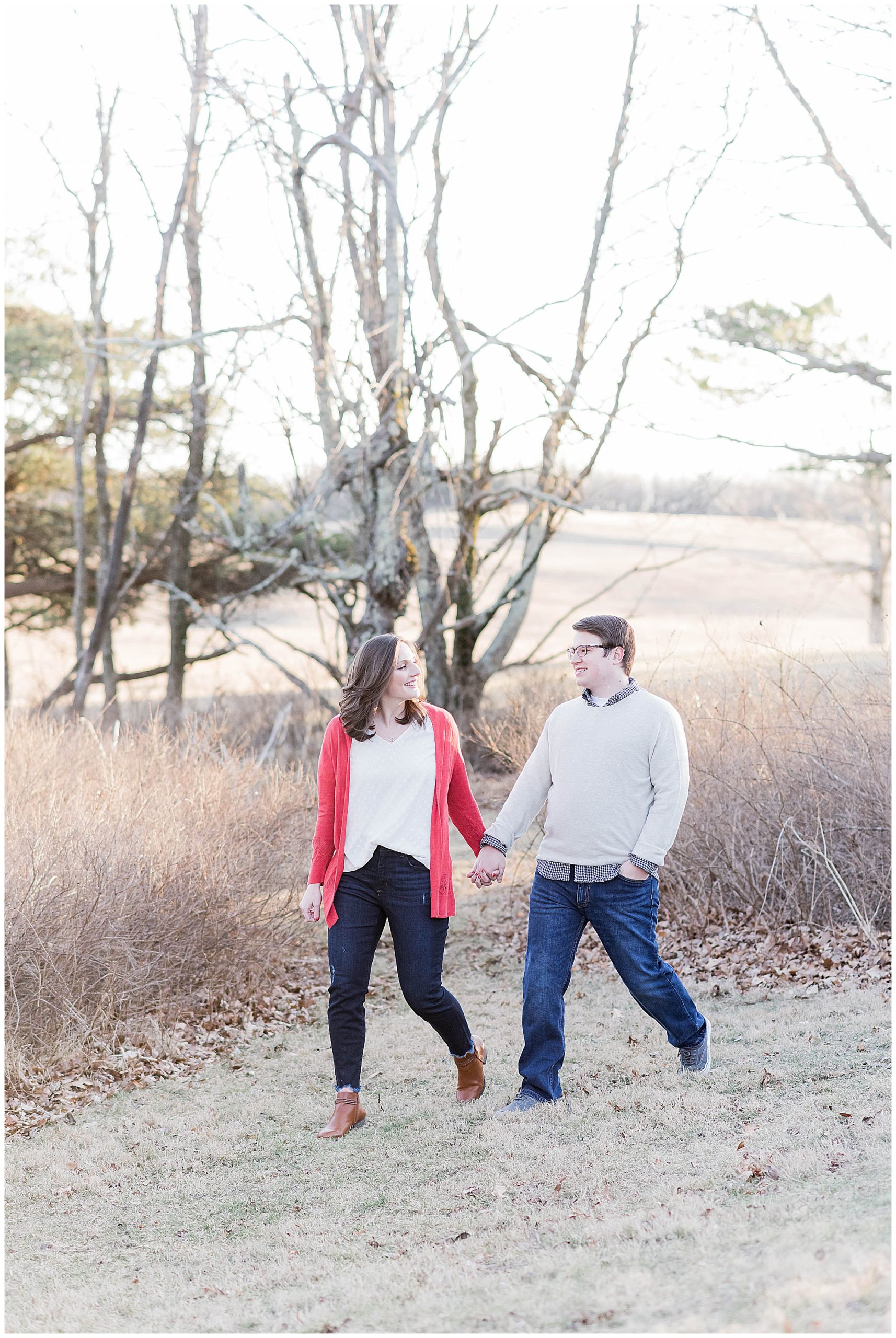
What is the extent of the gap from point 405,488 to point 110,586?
7.38 metres

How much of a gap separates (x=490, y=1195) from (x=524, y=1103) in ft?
2.35

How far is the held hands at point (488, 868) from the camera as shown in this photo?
4652mm

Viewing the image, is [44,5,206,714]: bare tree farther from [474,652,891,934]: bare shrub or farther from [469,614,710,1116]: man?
[469,614,710,1116]: man

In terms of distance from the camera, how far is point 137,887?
659cm

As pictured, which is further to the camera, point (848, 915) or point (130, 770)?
point (130, 770)

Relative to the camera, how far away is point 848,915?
7.61 m

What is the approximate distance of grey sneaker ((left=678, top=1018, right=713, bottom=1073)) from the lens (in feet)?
16.5

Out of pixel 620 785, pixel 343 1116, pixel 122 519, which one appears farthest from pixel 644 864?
pixel 122 519

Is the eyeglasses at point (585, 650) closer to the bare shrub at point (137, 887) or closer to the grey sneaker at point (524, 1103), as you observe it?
the grey sneaker at point (524, 1103)

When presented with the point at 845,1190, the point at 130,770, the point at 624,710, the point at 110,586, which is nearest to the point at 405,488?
the point at 130,770

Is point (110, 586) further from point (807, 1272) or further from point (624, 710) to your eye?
point (807, 1272)

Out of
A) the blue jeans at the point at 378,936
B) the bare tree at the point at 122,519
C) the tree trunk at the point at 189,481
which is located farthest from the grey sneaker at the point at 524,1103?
the bare tree at the point at 122,519

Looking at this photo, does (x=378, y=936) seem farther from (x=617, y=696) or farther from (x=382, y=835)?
(x=617, y=696)

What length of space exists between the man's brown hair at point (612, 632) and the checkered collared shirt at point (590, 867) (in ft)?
0.35
